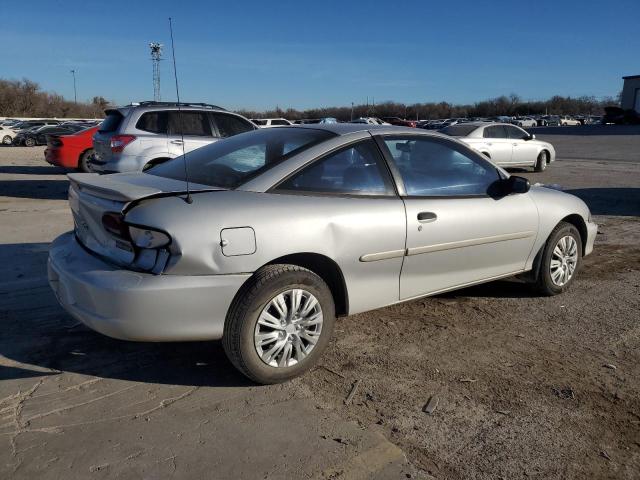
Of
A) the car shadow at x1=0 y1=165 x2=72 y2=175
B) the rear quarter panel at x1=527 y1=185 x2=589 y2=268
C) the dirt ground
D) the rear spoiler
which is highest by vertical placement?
the rear spoiler

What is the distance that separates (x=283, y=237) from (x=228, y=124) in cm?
777

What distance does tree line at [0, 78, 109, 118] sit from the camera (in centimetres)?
7725

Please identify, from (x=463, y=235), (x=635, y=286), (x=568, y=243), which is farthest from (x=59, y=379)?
(x=635, y=286)

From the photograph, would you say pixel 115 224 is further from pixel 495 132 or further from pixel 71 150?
pixel 495 132

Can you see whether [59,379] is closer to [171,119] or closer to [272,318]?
[272,318]

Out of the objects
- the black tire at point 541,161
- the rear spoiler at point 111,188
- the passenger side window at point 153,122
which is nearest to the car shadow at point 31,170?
the passenger side window at point 153,122

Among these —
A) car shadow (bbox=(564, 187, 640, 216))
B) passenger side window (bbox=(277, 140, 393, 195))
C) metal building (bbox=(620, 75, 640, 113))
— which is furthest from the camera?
metal building (bbox=(620, 75, 640, 113))

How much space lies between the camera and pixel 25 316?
439cm

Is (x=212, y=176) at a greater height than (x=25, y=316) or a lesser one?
greater

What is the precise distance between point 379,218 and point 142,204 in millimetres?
1492

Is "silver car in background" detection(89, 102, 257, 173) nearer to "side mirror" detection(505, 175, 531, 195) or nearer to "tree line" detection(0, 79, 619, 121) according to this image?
"side mirror" detection(505, 175, 531, 195)

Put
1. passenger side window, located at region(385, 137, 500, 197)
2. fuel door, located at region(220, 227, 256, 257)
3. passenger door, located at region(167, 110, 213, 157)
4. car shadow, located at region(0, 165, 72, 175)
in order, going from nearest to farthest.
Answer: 1. fuel door, located at region(220, 227, 256, 257)
2. passenger side window, located at region(385, 137, 500, 197)
3. passenger door, located at region(167, 110, 213, 157)
4. car shadow, located at region(0, 165, 72, 175)

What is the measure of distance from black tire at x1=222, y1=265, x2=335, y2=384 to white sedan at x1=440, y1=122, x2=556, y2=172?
41.8ft

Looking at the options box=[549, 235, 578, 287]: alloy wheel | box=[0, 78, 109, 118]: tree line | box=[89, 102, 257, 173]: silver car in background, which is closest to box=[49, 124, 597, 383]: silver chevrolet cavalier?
box=[549, 235, 578, 287]: alloy wheel
